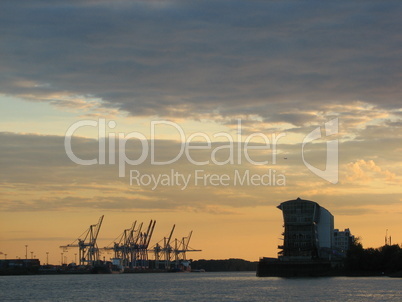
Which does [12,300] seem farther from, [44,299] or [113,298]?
[113,298]

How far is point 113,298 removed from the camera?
127438mm

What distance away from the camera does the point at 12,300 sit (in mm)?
125688

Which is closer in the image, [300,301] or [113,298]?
[300,301]

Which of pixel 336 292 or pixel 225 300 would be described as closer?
pixel 225 300

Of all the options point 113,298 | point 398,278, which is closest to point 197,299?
Result: point 113,298

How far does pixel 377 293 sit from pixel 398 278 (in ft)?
216

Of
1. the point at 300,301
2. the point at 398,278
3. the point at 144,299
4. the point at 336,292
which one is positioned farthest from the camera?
the point at 398,278

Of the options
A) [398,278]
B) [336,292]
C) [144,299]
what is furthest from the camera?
[398,278]

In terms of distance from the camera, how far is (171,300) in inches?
4712

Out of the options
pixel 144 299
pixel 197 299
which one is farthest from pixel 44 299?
pixel 197 299

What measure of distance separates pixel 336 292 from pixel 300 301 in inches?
855

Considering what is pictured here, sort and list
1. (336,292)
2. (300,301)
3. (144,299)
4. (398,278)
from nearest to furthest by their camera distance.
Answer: (300,301) < (144,299) < (336,292) < (398,278)

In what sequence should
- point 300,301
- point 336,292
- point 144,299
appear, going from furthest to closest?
point 336,292 → point 144,299 → point 300,301

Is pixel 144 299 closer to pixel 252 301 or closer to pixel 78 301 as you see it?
pixel 78 301
